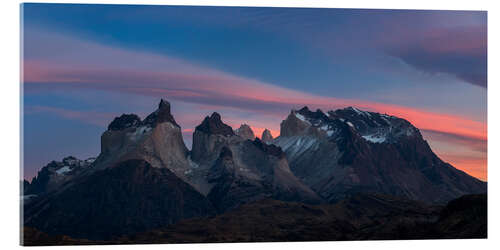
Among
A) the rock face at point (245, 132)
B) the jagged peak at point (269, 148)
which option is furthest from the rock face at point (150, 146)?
the jagged peak at point (269, 148)

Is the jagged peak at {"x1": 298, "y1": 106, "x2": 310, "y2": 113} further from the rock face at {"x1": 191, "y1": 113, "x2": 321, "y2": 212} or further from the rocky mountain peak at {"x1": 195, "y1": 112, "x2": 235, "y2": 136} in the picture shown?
the rock face at {"x1": 191, "y1": 113, "x2": 321, "y2": 212}

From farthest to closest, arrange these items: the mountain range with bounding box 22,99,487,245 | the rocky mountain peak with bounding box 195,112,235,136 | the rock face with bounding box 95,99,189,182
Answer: the rock face with bounding box 95,99,189,182 → the rocky mountain peak with bounding box 195,112,235,136 → the mountain range with bounding box 22,99,487,245

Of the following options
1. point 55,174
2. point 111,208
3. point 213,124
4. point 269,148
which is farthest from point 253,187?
point 55,174

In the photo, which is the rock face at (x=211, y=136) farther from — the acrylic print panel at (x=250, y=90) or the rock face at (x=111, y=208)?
the rock face at (x=111, y=208)

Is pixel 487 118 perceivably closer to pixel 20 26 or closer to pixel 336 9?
pixel 336 9

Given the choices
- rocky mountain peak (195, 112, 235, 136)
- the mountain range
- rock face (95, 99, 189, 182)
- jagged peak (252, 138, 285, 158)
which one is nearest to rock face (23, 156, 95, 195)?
the mountain range
